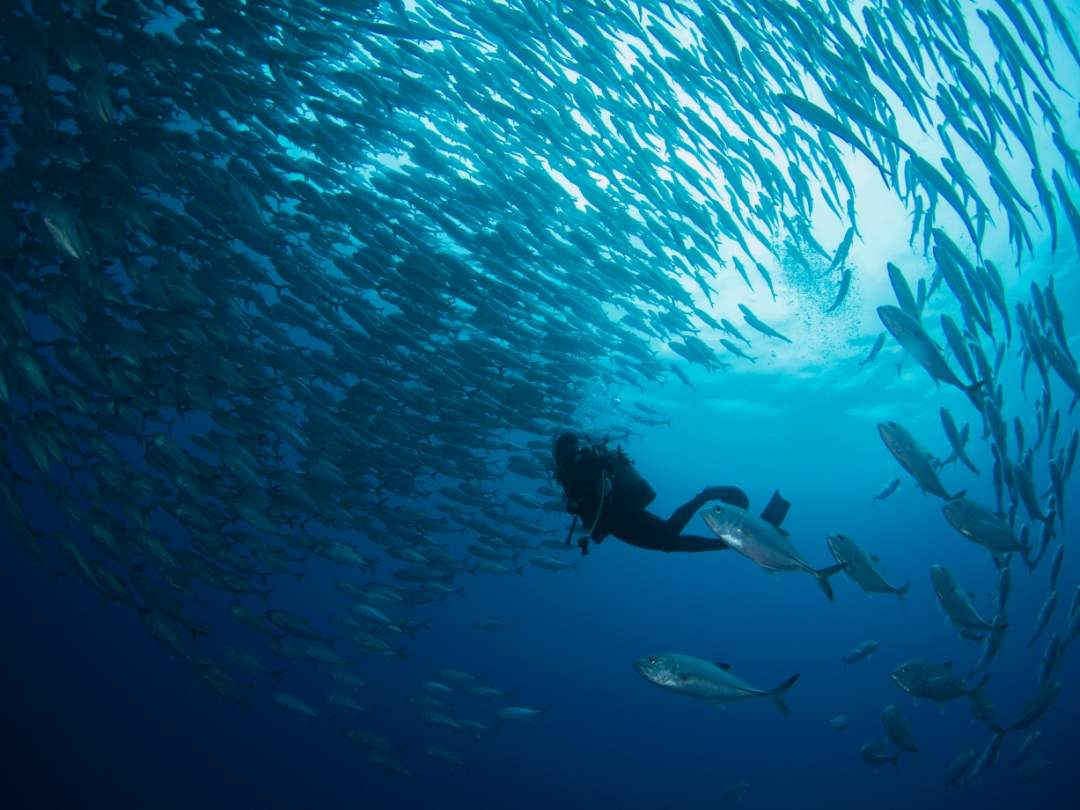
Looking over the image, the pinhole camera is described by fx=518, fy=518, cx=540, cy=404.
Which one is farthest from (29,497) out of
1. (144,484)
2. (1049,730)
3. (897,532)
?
(897,532)

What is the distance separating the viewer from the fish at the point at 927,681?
5.36 m

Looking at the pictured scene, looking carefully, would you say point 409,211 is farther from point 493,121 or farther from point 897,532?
point 897,532

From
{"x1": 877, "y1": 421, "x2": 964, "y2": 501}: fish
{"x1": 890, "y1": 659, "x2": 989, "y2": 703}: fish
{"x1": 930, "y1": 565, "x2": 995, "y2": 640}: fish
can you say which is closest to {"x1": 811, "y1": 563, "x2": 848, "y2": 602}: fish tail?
{"x1": 877, "y1": 421, "x2": 964, "y2": 501}: fish

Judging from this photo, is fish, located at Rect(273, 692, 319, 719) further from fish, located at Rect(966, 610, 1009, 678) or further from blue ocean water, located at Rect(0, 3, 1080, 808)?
fish, located at Rect(966, 610, 1009, 678)

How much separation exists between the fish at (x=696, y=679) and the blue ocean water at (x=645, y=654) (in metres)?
8.09

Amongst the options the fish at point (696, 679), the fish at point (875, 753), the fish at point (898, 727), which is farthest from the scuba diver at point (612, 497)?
the fish at point (875, 753)

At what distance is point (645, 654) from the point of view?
13539 millimetres

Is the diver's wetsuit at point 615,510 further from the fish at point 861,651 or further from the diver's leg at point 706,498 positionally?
the fish at point 861,651

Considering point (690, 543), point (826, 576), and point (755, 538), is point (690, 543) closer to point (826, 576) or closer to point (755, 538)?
point (826, 576)

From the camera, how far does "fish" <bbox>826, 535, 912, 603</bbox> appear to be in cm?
435

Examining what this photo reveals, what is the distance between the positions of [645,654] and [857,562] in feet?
34.6

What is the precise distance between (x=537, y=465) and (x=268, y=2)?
24.8 feet

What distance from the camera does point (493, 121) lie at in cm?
889

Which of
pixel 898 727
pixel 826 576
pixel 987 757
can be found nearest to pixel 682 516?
pixel 826 576
